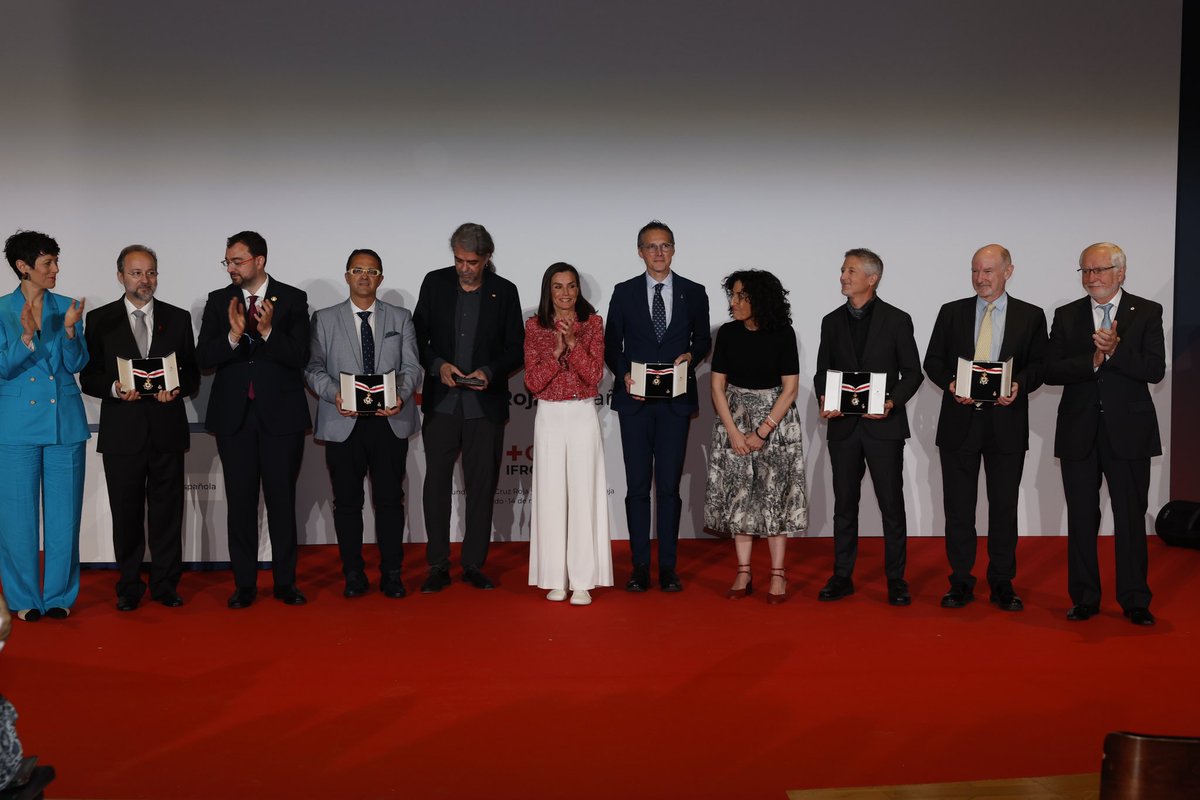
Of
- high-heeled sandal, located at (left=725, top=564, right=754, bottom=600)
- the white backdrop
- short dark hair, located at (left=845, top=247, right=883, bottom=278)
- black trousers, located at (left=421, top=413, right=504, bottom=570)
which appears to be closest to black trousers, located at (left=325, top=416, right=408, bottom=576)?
black trousers, located at (left=421, top=413, right=504, bottom=570)

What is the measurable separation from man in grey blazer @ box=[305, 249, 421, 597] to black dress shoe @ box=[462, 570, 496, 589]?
35 centimetres

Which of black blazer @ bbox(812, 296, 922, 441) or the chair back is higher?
black blazer @ bbox(812, 296, 922, 441)

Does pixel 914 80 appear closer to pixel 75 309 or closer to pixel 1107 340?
pixel 1107 340

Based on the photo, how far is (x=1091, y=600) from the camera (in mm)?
4684

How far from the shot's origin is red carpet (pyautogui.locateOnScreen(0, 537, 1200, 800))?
3.09 m

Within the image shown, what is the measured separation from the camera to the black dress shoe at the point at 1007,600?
4805mm

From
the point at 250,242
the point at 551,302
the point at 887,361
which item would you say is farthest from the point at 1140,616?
the point at 250,242

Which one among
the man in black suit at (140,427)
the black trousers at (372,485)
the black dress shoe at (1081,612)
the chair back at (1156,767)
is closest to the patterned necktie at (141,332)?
the man in black suit at (140,427)

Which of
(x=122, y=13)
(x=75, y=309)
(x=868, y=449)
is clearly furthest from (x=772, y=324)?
(x=122, y=13)

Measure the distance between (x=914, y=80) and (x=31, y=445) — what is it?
202 inches

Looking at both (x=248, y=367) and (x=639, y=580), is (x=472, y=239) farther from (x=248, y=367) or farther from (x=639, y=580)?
(x=639, y=580)

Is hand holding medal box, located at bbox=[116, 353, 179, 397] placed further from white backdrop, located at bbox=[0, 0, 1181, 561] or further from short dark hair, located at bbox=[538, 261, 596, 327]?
short dark hair, located at bbox=[538, 261, 596, 327]

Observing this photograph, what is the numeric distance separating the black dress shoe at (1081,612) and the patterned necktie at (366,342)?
10.9 ft

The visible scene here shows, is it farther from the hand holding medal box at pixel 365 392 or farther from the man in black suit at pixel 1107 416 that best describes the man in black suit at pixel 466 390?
the man in black suit at pixel 1107 416
